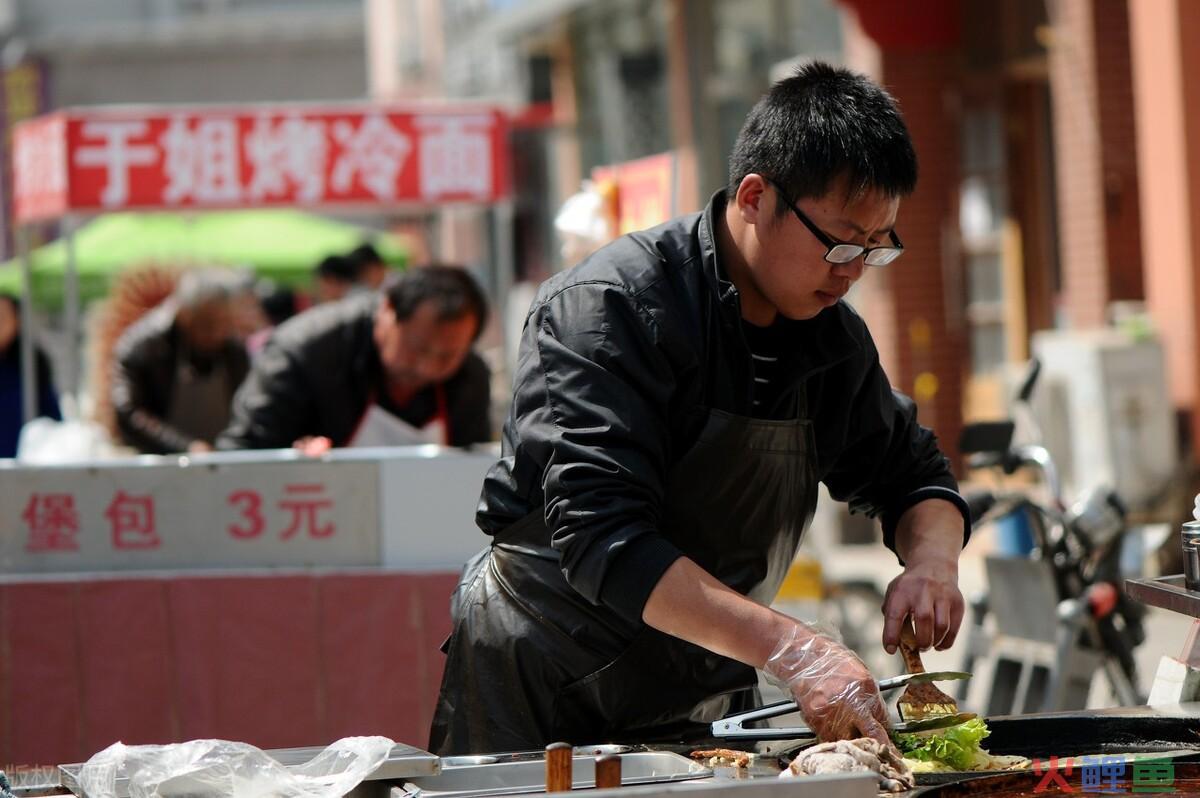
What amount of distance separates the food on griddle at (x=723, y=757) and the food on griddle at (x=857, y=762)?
0.11m

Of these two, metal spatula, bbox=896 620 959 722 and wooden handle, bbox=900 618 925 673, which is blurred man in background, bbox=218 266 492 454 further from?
metal spatula, bbox=896 620 959 722

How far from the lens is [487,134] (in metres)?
8.62

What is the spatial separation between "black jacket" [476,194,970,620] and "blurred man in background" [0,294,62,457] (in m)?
5.62

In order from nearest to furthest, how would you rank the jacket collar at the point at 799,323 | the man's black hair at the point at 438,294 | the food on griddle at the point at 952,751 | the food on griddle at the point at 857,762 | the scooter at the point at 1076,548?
the food on griddle at the point at 857,762 < the food on griddle at the point at 952,751 < the jacket collar at the point at 799,323 < the scooter at the point at 1076,548 < the man's black hair at the point at 438,294

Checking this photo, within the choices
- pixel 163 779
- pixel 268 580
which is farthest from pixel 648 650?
pixel 268 580

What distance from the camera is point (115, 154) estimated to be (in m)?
8.27

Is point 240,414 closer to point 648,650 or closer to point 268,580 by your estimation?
point 268,580

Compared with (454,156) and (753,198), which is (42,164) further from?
(753,198)

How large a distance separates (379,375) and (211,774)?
3375 mm

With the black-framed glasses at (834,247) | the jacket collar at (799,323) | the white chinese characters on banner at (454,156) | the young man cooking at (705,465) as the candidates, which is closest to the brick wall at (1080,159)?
the white chinese characters on banner at (454,156)

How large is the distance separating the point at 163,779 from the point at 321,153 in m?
6.54

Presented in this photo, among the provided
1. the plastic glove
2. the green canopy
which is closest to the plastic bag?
the plastic glove

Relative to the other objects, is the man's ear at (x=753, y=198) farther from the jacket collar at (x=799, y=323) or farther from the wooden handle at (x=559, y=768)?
the wooden handle at (x=559, y=768)

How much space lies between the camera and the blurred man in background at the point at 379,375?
5.45 meters
